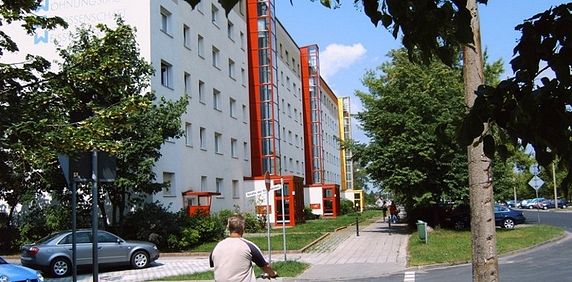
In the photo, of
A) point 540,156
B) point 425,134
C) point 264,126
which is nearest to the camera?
point 540,156

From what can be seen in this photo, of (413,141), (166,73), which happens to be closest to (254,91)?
(166,73)

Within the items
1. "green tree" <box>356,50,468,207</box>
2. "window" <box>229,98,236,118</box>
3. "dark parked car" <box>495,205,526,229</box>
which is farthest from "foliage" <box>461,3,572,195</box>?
"window" <box>229,98,236,118</box>

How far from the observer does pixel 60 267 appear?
18.2 meters

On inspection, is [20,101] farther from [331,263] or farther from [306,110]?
[306,110]

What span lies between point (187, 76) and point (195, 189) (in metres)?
6.67

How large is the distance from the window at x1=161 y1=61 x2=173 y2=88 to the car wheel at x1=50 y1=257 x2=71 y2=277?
1440 cm

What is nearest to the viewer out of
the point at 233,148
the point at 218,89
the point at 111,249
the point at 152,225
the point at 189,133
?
the point at 111,249

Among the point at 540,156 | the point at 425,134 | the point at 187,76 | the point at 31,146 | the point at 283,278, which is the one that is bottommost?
the point at 283,278

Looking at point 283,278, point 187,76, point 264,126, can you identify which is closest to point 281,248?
point 283,278

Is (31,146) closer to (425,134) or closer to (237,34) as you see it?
(425,134)

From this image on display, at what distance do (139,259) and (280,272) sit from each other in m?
5.59

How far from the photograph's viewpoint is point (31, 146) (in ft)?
27.3

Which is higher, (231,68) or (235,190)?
(231,68)

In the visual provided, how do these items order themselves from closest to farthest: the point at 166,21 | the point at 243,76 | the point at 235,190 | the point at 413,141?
the point at 413,141, the point at 166,21, the point at 235,190, the point at 243,76
